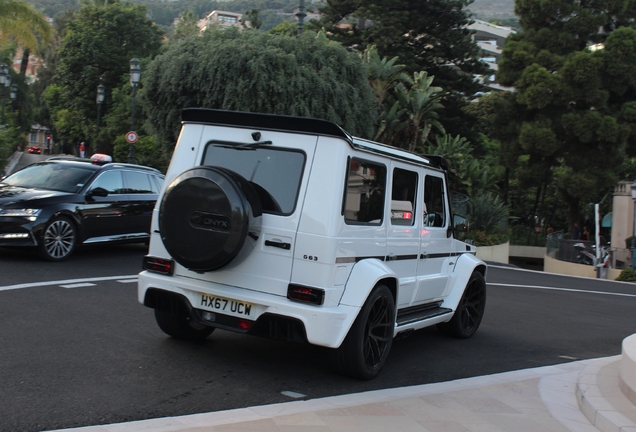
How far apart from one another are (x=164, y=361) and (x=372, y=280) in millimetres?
1962

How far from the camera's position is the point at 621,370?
19.7 ft

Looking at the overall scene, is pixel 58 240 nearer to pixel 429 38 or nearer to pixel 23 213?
pixel 23 213

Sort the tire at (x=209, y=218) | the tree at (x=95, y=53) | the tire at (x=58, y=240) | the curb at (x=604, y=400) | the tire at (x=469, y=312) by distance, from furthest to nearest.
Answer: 1. the tree at (x=95, y=53)
2. the tire at (x=58, y=240)
3. the tire at (x=469, y=312)
4. the tire at (x=209, y=218)
5. the curb at (x=604, y=400)

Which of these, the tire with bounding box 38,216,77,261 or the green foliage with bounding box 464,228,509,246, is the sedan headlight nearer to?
the tire with bounding box 38,216,77,261

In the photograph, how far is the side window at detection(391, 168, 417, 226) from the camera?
654 cm

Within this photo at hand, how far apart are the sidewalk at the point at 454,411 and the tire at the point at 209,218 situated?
1.24 metres

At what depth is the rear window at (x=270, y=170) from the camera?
575 cm

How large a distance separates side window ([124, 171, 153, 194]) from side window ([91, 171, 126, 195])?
5.8 inches

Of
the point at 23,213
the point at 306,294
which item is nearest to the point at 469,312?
the point at 306,294

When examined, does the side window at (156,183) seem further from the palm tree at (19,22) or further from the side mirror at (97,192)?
the palm tree at (19,22)

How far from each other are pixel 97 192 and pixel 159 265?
6562 mm

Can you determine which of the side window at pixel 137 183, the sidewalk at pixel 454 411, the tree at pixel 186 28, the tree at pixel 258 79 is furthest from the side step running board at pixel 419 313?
the tree at pixel 186 28

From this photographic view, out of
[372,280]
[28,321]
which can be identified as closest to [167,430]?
[372,280]

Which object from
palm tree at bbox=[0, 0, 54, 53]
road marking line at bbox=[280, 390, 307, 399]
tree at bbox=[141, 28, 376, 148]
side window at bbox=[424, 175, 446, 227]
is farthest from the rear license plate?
palm tree at bbox=[0, 0, 54, 53]
